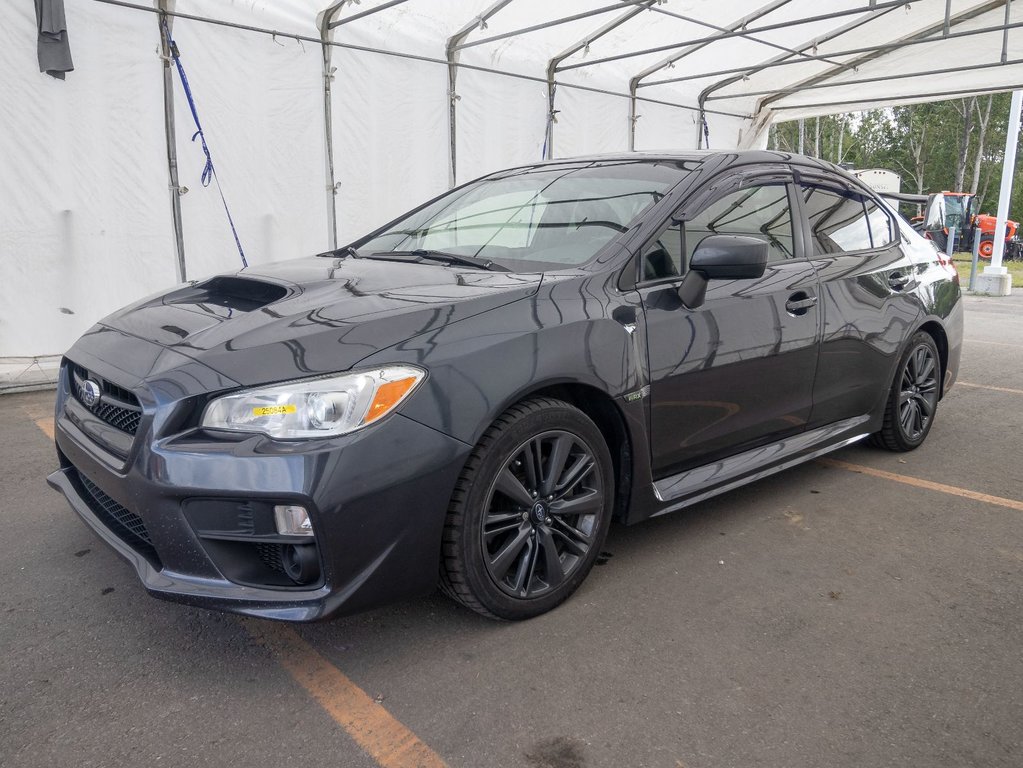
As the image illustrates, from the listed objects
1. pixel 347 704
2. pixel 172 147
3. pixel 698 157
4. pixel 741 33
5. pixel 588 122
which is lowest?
pixel 347 704

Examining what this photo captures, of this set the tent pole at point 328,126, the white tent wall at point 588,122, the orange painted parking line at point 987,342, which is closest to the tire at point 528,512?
the tent pole at point 328,126

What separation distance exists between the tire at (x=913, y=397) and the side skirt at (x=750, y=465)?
350 millimetres

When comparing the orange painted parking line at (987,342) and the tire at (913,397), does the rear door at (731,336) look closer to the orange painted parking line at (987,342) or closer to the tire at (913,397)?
the tire at (913,397)

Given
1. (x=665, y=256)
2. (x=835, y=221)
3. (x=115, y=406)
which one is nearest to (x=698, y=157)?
(x=665, y=256)

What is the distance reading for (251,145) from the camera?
6969mm

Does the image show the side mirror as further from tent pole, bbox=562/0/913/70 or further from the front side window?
tent pole, bbox=562/0/913/70

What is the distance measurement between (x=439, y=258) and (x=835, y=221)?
6.30 feet

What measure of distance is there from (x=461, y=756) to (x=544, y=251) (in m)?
1.74

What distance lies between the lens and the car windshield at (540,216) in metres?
2.94

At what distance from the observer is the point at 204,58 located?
258 inches

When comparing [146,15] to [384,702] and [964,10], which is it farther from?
[964,10]

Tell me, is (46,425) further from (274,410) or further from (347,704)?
(347,704)

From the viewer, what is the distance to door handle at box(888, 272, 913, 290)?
3.92m

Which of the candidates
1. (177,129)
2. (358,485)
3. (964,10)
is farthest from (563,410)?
(964,10)
